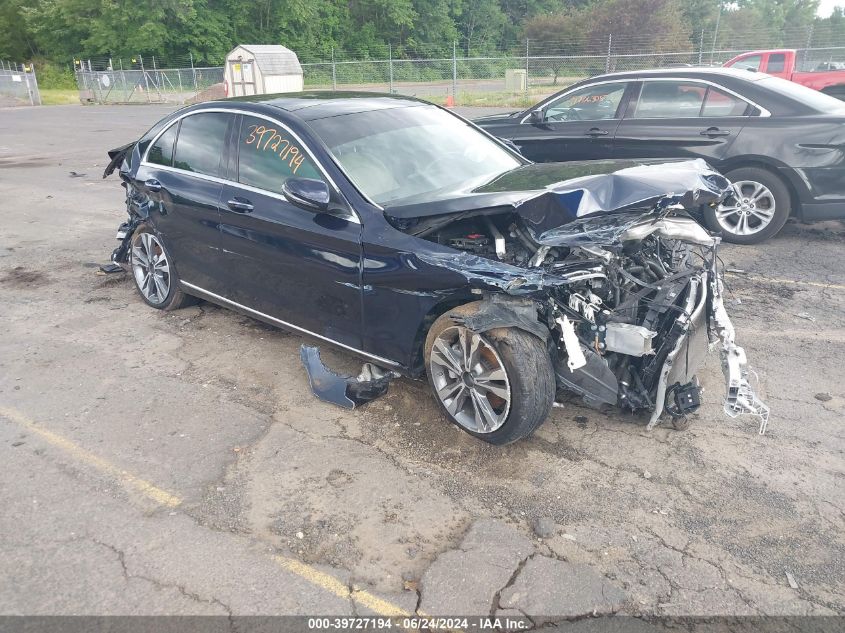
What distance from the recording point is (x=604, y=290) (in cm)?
378

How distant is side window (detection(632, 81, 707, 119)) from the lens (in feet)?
24.5

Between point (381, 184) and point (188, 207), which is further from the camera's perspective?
point (188, 207)

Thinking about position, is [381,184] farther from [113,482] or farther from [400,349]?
[113,482]

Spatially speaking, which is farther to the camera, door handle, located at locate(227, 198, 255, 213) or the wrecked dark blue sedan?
door handle, located at locate(227, 198, 255, 213)

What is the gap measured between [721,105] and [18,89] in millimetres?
40988

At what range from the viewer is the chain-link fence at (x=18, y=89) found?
120 feet

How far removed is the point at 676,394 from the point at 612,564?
1.18 meters

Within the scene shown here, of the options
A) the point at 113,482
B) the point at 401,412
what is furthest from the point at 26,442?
the point at 401,412

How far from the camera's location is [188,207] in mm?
5121

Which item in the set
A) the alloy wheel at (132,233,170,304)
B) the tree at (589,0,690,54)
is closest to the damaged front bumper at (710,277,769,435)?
the alloy wheel at (132,233,170,304)

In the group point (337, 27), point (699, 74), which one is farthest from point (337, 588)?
point (337, 27)

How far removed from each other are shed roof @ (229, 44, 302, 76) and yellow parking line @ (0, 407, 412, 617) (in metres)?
27.3

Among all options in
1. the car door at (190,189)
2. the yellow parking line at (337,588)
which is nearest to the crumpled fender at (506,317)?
the yellow parking line at (337,588)

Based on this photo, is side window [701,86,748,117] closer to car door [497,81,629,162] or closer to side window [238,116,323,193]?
car door [497,81,629,162]
